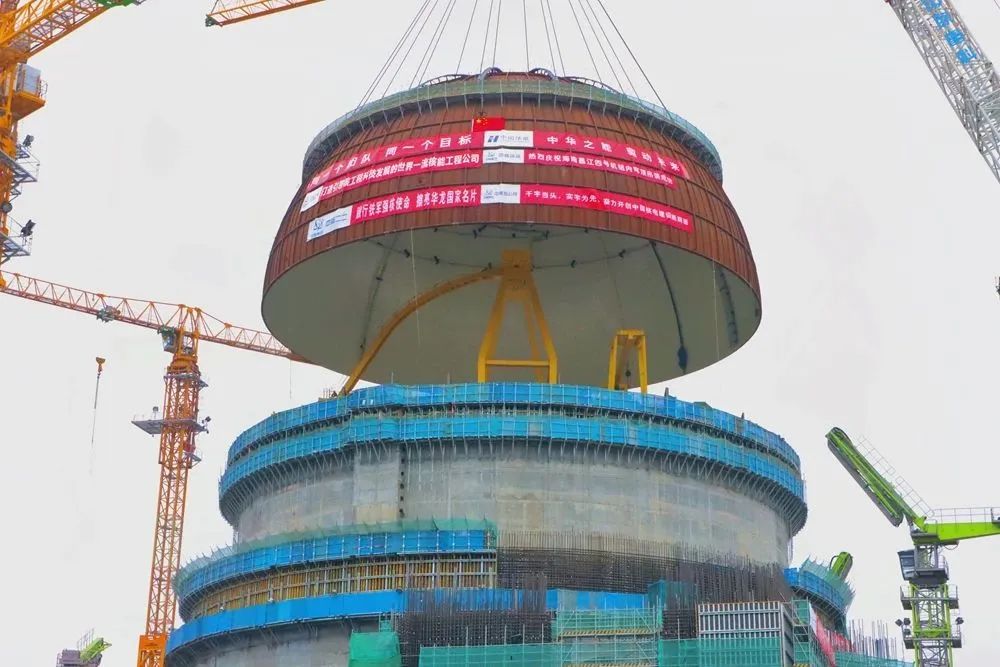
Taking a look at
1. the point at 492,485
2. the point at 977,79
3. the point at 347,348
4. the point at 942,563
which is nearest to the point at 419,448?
the point at 492,485

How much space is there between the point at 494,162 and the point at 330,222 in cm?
806

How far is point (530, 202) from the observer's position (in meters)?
76.3

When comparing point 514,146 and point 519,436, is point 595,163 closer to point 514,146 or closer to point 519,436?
point 514,146

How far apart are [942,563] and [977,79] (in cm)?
3248

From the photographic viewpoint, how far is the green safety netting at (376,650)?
67.9m

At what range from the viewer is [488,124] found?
261 ft

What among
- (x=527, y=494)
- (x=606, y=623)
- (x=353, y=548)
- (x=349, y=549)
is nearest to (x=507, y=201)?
(x=527, y=494)

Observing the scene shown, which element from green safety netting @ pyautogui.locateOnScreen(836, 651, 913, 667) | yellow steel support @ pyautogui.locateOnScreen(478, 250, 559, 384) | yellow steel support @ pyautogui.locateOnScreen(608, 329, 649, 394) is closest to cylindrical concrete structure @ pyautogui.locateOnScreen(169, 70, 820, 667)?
yellow steel support @ pyautogui.locateOnScreen(478, 250, 559, 384)

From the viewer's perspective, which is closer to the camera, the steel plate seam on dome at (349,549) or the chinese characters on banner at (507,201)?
the steel plate seam on dome at (349,549)

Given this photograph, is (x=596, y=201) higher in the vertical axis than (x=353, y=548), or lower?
higher

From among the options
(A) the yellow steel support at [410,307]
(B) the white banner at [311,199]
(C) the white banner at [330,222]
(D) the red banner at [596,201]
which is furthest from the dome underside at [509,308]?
(D) the red banner at [596,201]

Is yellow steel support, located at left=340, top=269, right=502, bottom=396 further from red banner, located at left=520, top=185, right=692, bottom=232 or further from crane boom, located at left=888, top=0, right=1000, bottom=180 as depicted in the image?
crane boom, located at left=888, top=0, right=1000, bottom=180

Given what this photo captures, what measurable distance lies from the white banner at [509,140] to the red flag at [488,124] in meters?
0.41

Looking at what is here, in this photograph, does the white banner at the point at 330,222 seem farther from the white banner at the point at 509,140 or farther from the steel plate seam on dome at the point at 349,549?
the steel plate seam on dome at the point at 349,549
